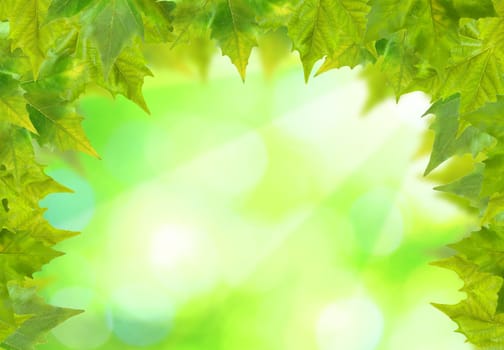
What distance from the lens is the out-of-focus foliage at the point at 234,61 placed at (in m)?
1.60

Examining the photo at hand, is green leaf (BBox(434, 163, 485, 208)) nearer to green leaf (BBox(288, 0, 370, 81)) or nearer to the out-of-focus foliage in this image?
the out-of-focus foliage

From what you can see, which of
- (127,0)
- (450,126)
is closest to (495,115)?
(450,126)

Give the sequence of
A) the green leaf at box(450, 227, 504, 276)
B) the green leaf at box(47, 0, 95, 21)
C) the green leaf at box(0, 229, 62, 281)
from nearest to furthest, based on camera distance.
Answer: the green leaf at box(47, 0, 95, 21)
the green leaf at box(450, 227, 504, 276)
the green leaf at box(0, 229, 62, 281)

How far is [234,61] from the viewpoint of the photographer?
179 centimetres

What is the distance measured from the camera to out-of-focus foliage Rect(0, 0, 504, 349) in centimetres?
160

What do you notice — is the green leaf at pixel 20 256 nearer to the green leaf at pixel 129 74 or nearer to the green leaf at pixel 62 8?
the green leaf at pixel 129 74

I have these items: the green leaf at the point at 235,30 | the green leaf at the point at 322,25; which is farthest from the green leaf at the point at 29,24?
the green leaf at the point at 322,25

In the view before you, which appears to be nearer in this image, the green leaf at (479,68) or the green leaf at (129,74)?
the green leaf at (479,68)

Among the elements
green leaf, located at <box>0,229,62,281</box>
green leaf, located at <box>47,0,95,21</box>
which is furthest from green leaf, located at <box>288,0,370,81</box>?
green leaf, located at <box>0,229,62,281</box>

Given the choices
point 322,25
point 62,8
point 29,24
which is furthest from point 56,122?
point 322,25

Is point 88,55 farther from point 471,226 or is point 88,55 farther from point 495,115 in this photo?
point 471,226

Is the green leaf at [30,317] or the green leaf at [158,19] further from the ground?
the green leaf at [158,19]

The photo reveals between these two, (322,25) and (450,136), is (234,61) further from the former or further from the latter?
(450,136)

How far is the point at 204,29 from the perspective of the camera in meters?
1.81
